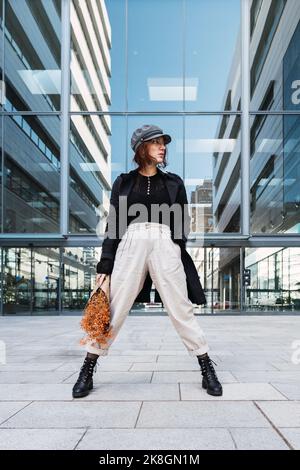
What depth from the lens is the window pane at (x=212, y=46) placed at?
A: 16.8 metres

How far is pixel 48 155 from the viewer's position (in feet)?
54.6

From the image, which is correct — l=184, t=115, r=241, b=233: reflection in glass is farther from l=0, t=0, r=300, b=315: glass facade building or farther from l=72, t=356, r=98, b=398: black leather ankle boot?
l=72, t=356, r=98, b=398: black leather ankle boot

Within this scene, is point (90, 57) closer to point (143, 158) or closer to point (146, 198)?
point (143, 158)

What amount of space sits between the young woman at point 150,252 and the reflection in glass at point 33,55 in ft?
44.9

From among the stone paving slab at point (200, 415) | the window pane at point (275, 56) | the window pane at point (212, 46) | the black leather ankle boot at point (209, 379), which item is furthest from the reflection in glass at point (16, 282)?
the stone paving slab at point (200, 415)

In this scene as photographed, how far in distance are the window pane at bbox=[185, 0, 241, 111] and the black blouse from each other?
542 inches

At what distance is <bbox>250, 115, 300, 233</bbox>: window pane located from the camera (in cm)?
1605

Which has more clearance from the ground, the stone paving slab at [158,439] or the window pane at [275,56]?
the window pane at [275,56]

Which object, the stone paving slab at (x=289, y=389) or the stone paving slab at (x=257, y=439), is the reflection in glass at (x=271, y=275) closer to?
the stone paving slab at (x=289, y=389)

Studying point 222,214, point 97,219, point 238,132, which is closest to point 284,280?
point 222,214

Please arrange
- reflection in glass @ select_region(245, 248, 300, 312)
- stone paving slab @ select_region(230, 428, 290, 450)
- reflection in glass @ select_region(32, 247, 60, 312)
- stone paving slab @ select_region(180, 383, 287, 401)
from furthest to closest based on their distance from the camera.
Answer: reflection in glass @ select_region(32, 247, 60, 312)
reflection in glass @ select_region(245, 248, 300, 312)
stone paving slab @ select_region(180, 383, 287, 401)
stone paving slab @ select_region(230, 428, 290, 450)

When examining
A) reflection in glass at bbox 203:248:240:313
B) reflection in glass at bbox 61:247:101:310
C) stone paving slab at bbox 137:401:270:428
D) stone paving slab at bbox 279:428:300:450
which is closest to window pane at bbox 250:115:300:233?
reflection in glass at bbox 203:248:240:313

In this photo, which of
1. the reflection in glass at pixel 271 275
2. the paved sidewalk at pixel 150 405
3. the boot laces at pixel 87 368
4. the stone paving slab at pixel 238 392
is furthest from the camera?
the reflection in glass at pixel 271 275
